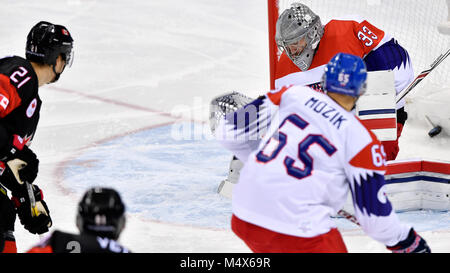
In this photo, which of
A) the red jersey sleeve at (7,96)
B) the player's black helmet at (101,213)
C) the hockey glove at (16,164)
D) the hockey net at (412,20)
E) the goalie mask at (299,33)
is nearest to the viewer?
the player's black helmet at (101,213)

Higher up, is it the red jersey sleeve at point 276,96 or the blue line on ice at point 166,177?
the red jersey sleeve at point 276,96

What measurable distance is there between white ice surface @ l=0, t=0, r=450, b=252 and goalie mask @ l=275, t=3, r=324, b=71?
867 millimetres

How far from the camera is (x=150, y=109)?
6.22 m

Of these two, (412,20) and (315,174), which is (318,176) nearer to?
(315,174)

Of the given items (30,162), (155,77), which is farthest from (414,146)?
(30,162)

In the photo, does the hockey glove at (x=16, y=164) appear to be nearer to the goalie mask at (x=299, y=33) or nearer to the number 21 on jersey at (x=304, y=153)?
the number 21 on jersey at (x=304, y=153)

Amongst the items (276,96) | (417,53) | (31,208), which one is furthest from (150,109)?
(276,96)

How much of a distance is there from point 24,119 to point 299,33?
1.51 meters

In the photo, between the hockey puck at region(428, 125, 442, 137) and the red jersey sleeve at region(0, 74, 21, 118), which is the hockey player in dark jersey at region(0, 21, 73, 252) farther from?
the hockey puck at region(428, 125, 442, 137)

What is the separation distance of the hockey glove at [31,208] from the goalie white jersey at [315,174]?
105cm

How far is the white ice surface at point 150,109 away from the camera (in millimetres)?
3885

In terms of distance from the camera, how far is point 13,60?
109 inches

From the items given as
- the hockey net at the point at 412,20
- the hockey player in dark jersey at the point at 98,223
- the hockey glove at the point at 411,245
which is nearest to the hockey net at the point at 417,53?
the hockey net at the point at 412,20

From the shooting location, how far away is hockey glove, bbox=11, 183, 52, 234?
301cm
